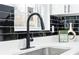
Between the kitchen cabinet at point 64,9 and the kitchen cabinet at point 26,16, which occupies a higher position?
the kitchen cabinet at point 64,9

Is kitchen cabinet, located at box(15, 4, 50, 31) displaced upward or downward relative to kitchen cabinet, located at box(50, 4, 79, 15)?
downward

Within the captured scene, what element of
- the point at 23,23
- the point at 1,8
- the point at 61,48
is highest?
the point at 1,8

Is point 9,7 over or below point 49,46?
over

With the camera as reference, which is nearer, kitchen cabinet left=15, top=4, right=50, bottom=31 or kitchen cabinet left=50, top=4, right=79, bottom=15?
kitchen cabinet left=15, top=4, right=50, bottom=31

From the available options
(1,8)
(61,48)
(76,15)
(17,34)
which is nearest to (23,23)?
(17,34)

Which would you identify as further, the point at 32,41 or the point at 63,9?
the point at 63,9

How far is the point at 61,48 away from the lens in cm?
162

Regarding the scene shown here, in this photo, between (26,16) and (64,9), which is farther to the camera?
(64,9)

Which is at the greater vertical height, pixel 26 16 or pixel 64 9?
pixel 64 9

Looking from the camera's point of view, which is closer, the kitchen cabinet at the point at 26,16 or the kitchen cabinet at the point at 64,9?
the kitchen cabinet at the point at 26,16

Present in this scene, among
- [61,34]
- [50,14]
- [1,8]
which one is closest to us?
[1,8]
